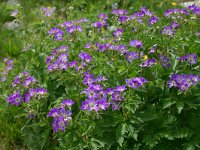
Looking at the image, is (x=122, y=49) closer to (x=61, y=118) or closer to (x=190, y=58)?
(x=190, y=58)

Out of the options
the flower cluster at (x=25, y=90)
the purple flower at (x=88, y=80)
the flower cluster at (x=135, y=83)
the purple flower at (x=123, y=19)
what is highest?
the purple flower at (x=123, y=19)

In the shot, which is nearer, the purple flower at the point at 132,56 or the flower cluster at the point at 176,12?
the purple flower at the point at 132,56

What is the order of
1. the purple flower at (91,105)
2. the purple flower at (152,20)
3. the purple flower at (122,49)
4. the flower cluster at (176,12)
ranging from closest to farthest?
1. the purple flower at (91,105)
2. the purple flower at (122,49)
3. the purple flower at (152,20)
4. the flower cluster at (176,12)

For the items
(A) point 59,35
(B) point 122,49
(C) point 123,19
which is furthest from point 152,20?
(A) point 59,35

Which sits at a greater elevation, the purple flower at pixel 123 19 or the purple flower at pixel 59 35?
the purple flower at pixel 123 19

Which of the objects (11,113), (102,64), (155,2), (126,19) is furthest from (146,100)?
(155,2)

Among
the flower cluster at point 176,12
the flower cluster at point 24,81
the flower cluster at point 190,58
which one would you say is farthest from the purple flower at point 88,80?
the flower cluster at point 176,12

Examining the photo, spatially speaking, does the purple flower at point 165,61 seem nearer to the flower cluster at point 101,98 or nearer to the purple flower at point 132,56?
the purple flower at point 132,56

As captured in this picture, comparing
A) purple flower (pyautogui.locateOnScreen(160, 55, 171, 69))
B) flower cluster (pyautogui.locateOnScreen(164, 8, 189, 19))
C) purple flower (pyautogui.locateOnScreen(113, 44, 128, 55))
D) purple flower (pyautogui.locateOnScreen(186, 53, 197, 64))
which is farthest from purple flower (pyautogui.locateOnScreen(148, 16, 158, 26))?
purple flower (pyautogui.locateOnScreen(186, 53, 197, 64))
